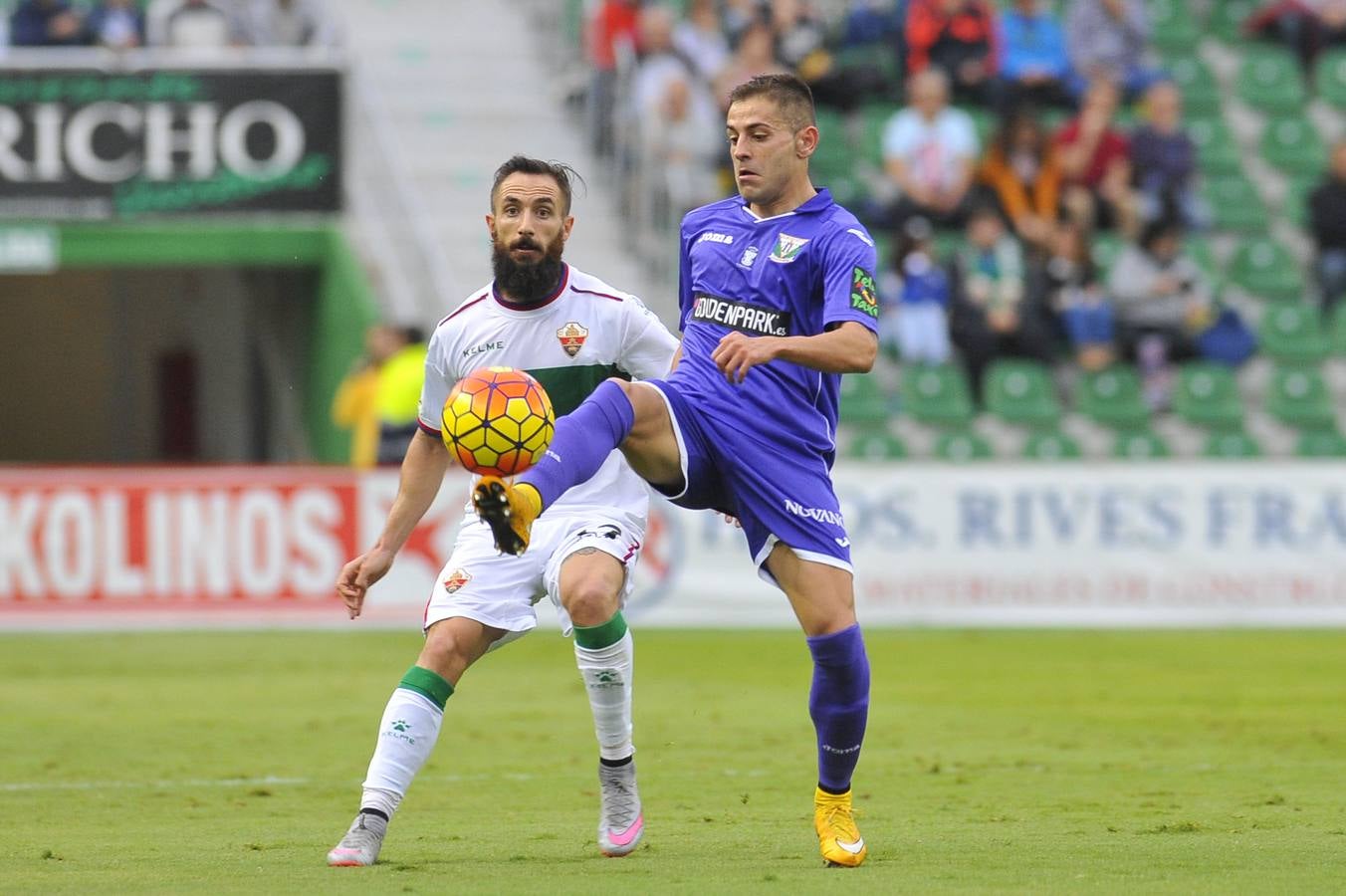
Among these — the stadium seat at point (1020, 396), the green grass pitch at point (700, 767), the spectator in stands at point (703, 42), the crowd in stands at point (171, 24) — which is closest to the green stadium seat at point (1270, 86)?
the stadium seat at point (1020, 396)

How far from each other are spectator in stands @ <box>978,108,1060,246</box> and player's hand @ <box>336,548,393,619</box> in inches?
538

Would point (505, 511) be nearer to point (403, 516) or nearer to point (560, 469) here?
point (560, 469)

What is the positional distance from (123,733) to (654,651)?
194 inches

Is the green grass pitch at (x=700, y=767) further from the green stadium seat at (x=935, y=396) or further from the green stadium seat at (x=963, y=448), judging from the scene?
the green stadium seat at (x=935, y=396)

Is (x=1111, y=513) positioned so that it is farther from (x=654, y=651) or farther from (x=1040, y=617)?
(x=654, y=651)

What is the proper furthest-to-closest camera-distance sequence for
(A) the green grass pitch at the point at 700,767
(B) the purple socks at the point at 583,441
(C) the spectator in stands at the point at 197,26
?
(C) the spectator in stands at the point at 197,26, (A) the green grass pitch at the point at 700,767, (B) the purple socks at the point at 583,441

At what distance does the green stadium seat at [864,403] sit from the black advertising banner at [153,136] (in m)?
5.49

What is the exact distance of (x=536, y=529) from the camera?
6672 millimetres

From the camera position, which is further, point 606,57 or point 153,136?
point 606,57

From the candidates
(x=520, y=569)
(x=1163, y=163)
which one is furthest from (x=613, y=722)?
(x=1163, y=163)

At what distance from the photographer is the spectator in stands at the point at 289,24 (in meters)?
20.2

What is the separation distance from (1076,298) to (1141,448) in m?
1.49

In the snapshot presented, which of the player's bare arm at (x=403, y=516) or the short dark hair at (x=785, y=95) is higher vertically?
the short dark hair at (x=785, y=95)

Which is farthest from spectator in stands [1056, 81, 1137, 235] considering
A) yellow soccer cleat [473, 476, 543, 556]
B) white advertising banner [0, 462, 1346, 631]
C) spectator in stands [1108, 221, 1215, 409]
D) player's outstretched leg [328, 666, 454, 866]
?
yellow soccer cleat [473, 476, 543, 556]
